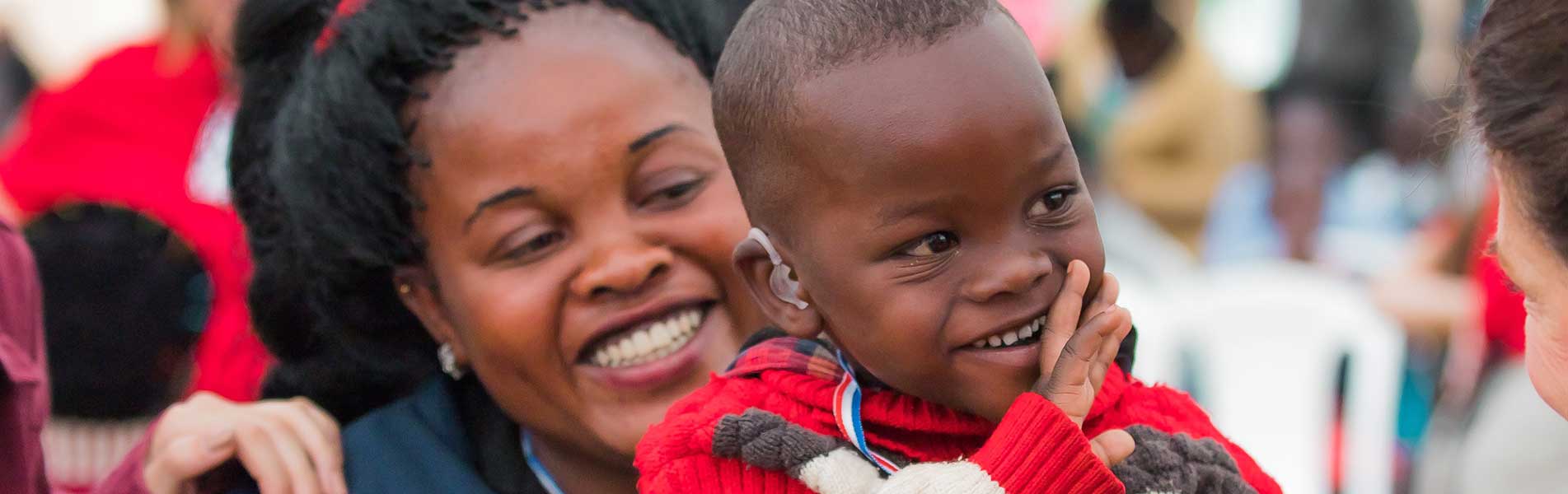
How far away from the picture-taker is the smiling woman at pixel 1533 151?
134 cm

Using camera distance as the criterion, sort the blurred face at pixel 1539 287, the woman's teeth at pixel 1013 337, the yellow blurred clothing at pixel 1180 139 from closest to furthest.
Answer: the blurred face at pixel 1539 287 < the woman's teeth at pixel 1013 337 < the yellow blurred clothing at pixel 1180 139

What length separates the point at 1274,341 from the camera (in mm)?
4430

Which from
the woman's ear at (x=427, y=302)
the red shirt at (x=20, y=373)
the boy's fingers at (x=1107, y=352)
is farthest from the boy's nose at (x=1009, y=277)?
the red shirt at (x=20, y=373)

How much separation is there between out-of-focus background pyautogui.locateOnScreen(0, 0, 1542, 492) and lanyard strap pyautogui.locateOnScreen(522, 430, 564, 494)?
4.14ft

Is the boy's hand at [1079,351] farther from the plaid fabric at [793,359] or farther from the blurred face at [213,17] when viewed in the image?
Answer: the blurred face at [213,17]

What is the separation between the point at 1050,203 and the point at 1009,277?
0.38 ft

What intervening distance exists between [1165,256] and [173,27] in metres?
3.31

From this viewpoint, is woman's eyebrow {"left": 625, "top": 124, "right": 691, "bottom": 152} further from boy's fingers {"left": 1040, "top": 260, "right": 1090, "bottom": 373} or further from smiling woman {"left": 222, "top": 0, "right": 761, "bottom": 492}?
boy's fingers {"left": 1040, "top": 260, "right": 1090, "bottom": 373}

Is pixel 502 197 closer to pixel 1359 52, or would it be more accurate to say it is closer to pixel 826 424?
pixel 826 424

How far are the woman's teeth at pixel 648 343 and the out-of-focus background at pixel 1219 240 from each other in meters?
1.02

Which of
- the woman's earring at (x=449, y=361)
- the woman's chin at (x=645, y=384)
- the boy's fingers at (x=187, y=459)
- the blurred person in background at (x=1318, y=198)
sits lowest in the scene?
the blurred person in background at (x=1318, y=198)

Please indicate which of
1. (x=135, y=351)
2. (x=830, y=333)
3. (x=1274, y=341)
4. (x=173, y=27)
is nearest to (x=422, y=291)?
(x=830, y=333)

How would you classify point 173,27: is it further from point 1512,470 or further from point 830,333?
point 1512,470

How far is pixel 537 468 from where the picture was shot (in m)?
2.42
